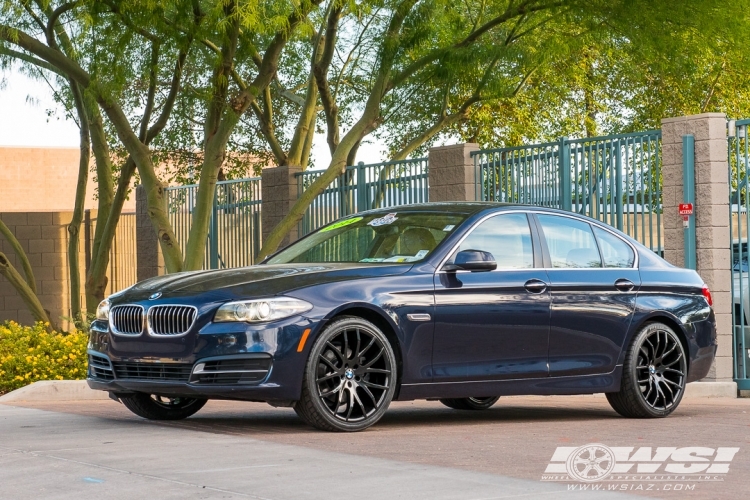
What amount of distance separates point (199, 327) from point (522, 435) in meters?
2.19

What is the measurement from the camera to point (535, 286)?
9039 millimetres

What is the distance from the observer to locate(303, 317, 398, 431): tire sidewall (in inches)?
311

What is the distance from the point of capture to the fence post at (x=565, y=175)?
1380 centimetres

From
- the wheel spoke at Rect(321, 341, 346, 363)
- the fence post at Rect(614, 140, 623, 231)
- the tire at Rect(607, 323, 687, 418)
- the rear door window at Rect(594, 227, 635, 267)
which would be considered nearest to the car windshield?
the wheel spoke at Rect(321, 341, 346, 363)

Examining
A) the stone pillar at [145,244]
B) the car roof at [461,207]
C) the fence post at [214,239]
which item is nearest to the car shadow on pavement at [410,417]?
the car roof at [461,207]

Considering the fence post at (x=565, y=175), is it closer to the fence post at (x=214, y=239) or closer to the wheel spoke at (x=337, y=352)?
the wheel spoke at (x=337, y=352)

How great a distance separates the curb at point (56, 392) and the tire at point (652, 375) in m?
4.82

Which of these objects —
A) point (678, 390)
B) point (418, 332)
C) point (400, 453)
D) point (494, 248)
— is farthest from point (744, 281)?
point (400, 453)

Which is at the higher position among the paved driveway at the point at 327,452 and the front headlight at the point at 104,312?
the front headlight at the point at 104,312

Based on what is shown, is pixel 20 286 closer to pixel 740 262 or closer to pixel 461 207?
pixel 740 262

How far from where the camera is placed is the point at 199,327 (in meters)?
7.95

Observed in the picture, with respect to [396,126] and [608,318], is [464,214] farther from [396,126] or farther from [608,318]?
[396,126]

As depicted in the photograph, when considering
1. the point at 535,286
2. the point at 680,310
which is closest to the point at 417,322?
the point at 535,286

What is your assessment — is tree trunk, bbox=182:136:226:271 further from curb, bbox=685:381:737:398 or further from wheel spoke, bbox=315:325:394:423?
wheel spoke, bbox=315:325:394:423
